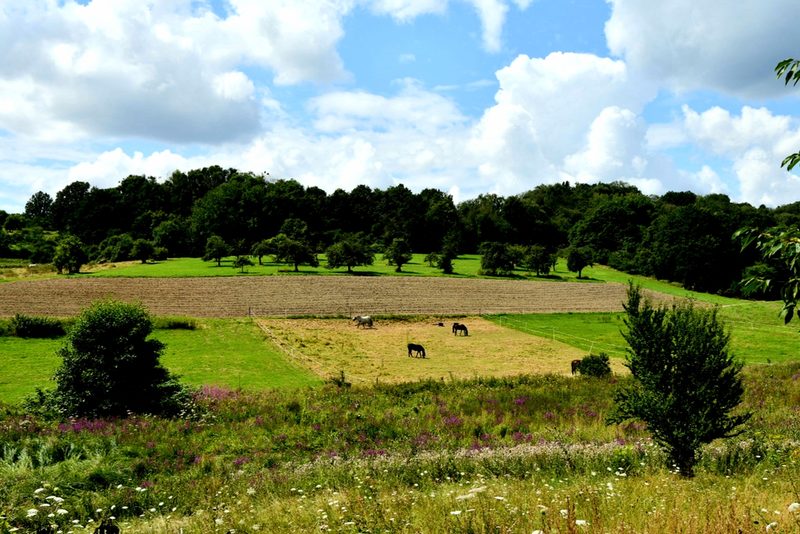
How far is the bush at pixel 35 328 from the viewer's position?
151ft

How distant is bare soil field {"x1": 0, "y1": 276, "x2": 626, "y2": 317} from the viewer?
6353cm

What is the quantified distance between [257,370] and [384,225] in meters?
122

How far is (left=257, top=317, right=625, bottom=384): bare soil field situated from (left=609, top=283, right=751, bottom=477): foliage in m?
21.2

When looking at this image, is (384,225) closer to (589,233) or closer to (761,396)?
(589,233)

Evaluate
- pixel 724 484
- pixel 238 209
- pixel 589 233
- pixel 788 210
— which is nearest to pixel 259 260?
pixel 238 209

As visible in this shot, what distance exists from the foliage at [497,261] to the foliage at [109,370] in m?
82.5

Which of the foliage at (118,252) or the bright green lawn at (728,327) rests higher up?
the foliage at (118,252)

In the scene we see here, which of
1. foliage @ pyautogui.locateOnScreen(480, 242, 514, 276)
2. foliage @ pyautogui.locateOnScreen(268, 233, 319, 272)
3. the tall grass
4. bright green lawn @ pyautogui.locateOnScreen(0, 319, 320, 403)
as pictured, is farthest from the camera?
foliage @ pyautogui.locateOnScreen(480, 242, 514, 276)

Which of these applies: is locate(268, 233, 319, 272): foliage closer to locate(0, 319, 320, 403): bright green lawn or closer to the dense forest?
the dense forest

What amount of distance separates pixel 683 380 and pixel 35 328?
5035 cm

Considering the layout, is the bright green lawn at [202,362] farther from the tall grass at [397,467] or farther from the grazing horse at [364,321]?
the grazing horse at [364,321]

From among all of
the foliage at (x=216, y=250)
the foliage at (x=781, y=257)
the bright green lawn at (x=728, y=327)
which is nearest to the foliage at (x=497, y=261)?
the bright green lawn at (x=728, y=327)

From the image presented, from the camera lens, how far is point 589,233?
144750 millimetres

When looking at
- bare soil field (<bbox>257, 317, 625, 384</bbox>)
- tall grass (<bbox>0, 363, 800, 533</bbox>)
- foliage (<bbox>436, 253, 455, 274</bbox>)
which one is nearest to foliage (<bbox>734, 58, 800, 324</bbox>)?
tall grass (<bbox>0, 363, 800, 533</bbox>)
